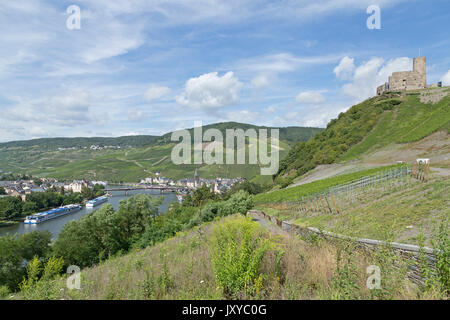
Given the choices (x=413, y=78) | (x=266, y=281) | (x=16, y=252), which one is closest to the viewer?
(x=266, y=281)

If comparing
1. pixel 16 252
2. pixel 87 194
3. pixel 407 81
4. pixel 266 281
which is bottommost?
pixel 87 194

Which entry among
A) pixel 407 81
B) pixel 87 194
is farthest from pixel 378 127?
pixel 87 194

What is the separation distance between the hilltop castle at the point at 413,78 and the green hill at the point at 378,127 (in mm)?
6919

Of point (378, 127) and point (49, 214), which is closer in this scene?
point (378, 127)

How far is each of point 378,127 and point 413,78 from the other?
29544mm

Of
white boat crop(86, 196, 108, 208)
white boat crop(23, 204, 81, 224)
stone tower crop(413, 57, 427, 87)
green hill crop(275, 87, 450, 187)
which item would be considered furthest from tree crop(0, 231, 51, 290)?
stone tower crop(413, 57, 427, 87)

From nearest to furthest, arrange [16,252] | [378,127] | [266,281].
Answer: [266,281] → [16,252] → [378,127]

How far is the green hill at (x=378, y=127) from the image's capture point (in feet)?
139

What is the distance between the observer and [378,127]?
5038cm

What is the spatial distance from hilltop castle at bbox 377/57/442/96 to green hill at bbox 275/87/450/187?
692 cm

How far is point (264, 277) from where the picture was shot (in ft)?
15.4

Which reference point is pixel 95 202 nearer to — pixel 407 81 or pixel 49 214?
pixel 49 214

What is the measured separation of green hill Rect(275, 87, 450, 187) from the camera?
42.3 meters

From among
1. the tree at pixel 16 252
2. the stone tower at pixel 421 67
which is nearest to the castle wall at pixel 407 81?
the stone tower at pixel 421 67
